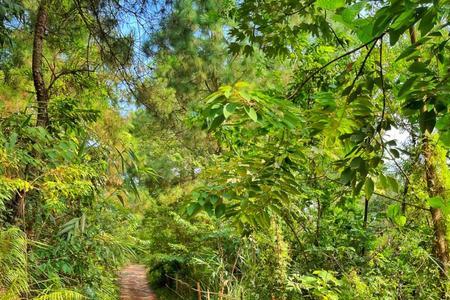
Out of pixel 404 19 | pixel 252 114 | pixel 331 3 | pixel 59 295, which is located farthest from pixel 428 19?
pixel 59 295

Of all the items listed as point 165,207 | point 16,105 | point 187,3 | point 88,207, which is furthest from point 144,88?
point 165,207

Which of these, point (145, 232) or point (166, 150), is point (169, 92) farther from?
point (145, 232)

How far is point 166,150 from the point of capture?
7.53 meters

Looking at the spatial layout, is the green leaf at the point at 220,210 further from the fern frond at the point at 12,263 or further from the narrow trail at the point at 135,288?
the narrow trail at the point at 135,288

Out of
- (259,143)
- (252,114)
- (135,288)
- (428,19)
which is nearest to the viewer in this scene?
(428,19)

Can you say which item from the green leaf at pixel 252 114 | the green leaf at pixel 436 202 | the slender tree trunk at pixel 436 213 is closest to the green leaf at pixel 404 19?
the green leaf at pixel 252 114

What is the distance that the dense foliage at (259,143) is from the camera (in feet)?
2.60

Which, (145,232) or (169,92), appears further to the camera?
(145,232)

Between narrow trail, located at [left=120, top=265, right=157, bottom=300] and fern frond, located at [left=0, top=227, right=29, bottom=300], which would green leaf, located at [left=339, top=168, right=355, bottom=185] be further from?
narrow trail, located at [left=120, top=265, right=157, bottom=300]

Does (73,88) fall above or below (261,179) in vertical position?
above

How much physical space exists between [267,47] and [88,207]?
2.84 m

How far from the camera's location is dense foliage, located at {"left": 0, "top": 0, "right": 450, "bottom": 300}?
793 millimetres

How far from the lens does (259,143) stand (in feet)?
6.23

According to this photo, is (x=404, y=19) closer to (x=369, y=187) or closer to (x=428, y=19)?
(x=428, y=19)
